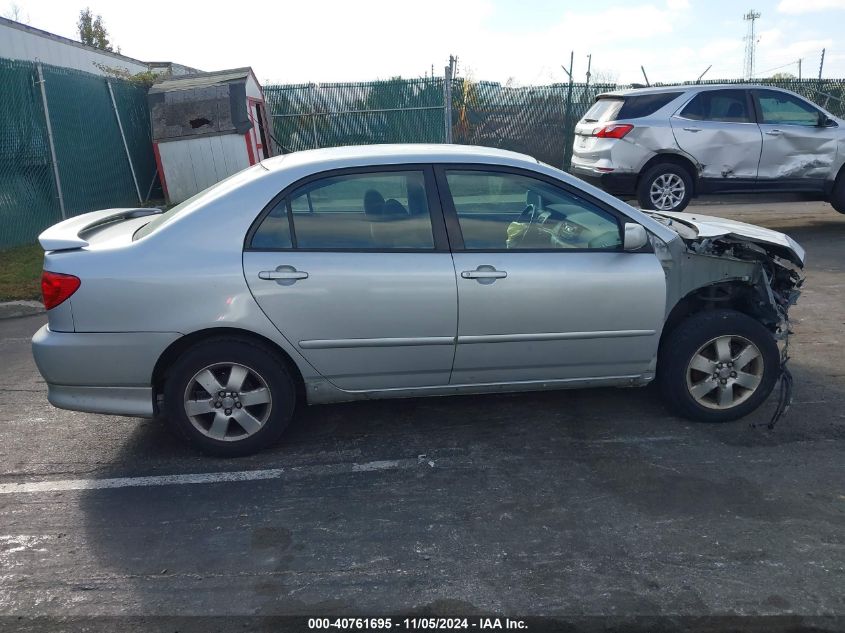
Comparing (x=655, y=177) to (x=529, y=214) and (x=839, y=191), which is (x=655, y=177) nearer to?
(x=839, y=191)

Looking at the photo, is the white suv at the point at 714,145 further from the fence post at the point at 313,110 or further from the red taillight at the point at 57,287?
the red taillight at the point at 57,287

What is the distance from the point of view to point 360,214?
423 cm

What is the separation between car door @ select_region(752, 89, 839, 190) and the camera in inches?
415

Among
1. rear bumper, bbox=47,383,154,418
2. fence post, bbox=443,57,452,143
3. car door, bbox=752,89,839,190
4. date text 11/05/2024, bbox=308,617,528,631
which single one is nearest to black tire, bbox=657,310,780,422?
date text 11/05/2024, bbox=308,617,528,631

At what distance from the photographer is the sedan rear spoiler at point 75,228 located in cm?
410

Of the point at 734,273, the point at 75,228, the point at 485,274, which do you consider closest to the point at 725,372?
the point at 734,273

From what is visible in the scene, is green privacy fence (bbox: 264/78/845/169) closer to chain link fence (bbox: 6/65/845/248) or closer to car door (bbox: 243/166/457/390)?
chain link fence (bbox: 6/65/845/248)

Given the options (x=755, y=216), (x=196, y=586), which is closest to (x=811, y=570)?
(x=196, y=586)

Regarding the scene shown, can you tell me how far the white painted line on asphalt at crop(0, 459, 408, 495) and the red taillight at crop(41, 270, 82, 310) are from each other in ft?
3.15

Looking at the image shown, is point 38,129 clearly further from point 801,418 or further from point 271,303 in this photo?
point 801,418

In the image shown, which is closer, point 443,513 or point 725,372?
point 443,513

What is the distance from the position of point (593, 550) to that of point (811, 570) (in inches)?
34.9

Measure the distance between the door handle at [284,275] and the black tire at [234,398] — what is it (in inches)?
14.9

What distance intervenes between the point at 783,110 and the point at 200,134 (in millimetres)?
10151
